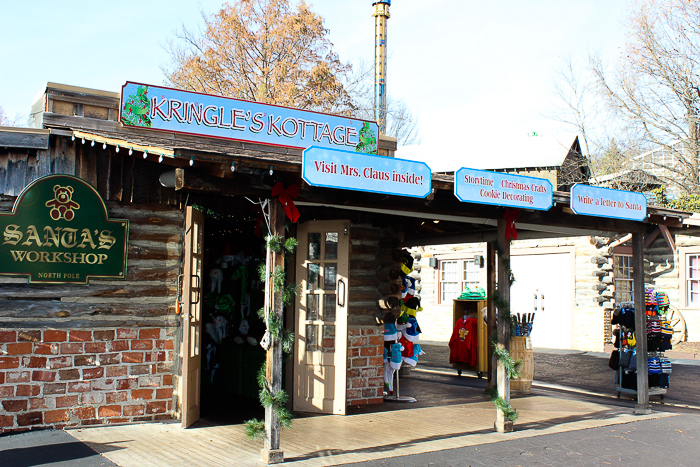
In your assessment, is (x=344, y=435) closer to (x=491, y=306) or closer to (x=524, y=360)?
(x=491, y=306)

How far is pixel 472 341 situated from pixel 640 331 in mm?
3525

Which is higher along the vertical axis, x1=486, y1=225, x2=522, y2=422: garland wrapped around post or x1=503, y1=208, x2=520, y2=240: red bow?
x1=503, y1=208, x2=520, y2=240: red bow

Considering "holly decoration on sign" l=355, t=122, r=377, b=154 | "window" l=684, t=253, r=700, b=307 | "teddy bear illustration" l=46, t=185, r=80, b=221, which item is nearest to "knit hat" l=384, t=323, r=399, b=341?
"holly decoration on sign" l=355, t=122, r=377, b=154

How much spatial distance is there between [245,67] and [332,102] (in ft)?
10.3

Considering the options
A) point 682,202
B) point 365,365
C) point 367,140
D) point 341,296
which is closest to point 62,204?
point 341,296

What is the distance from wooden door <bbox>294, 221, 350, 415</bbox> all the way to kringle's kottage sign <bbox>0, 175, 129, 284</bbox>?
86.5 inches

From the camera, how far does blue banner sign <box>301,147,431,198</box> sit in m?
5.57

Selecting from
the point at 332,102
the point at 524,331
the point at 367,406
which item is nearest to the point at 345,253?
the point at 367,406

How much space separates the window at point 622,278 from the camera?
687 inches

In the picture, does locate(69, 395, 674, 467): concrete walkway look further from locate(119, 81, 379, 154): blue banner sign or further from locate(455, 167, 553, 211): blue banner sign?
locate(119, 81, 379, 154): blue banner sign

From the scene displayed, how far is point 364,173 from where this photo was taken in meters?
5.86

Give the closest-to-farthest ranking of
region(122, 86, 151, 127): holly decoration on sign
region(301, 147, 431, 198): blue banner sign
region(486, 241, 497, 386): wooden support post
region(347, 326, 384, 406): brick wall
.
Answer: region(301, 147, 431, 198): blue banner sign
region(122, 86, 151, 127): holly decoration on sign
region(347, 326, 384, 406): brick wall
region(486, 241, 497, 386): wooden support post

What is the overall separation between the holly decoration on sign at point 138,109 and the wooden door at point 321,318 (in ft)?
7.99

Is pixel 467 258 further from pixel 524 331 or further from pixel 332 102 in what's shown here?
pixel 524 331
